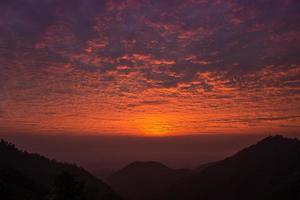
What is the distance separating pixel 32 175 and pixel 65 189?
110 metres

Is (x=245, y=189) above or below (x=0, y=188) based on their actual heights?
below

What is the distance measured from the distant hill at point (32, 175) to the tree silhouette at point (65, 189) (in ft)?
151

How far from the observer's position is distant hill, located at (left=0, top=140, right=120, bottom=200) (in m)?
106

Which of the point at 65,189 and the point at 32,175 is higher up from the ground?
the point at 65,189

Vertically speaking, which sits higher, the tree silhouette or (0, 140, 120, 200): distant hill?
the tree silhouette

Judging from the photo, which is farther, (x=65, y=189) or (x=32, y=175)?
(x=32, y=175)

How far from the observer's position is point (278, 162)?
19675 cm

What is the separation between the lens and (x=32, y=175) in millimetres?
142125

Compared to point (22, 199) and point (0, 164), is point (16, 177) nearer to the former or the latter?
point (0, 164)

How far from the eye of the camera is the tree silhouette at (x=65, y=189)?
141ft

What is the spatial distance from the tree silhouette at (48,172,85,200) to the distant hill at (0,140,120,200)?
4588 cm

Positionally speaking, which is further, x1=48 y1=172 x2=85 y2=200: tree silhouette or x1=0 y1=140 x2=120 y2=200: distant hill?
x1=0 y1=140 x2=120 y2=200: distant hill

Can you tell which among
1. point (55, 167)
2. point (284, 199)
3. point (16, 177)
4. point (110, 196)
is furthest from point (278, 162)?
point (16, 177)

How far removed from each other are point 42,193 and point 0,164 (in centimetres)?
4047
